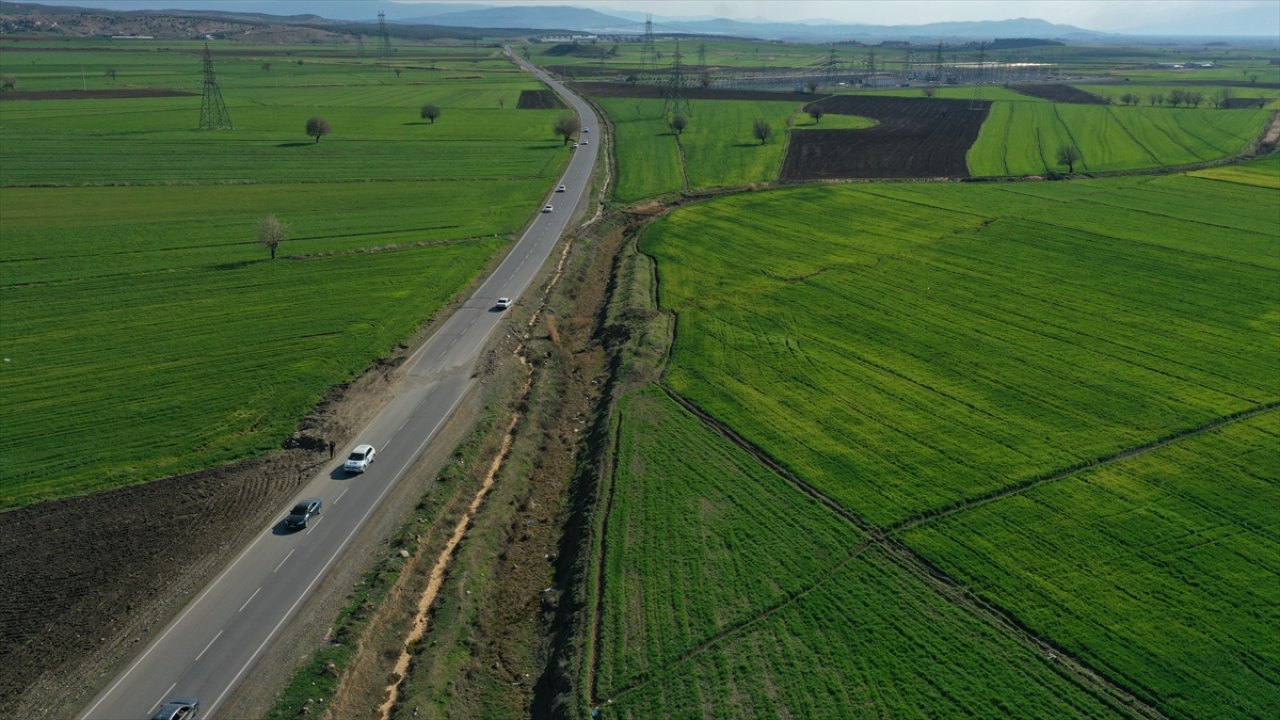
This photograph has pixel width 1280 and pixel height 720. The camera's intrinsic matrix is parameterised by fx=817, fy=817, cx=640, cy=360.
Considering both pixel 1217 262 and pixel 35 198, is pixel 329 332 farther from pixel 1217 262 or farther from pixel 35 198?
pixel 1217 262

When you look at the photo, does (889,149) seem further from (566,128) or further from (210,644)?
(210,644)

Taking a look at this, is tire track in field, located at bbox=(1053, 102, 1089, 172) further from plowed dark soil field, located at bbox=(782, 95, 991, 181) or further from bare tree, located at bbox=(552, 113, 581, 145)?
bare tree, located at bbox=(552, 113, 581, 145)

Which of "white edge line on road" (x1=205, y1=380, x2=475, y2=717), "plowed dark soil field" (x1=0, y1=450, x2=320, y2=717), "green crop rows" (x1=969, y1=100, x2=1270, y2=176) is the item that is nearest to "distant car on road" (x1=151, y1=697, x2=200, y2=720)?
"white edge line on road" (x1=205, y1=380, x2=475, y2=717)

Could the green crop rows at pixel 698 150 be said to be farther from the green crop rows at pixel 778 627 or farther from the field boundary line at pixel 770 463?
the green crop rows at pixel 778 627

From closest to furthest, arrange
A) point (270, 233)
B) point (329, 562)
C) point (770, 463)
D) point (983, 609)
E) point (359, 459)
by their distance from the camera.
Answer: point (983, 609), point (329, 562), point (359, 459), point (770, 463), point (270, 233)

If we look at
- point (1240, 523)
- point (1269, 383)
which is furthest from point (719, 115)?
point (1240, 523)

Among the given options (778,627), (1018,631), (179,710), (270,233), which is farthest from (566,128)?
(179,710)

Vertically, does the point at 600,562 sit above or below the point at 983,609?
above
